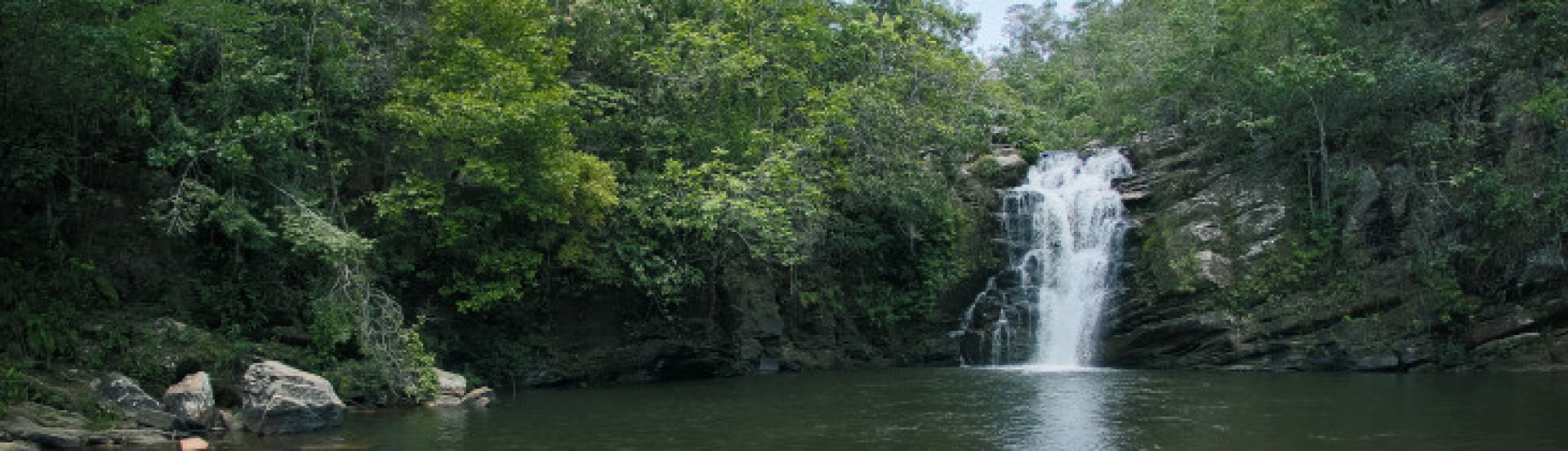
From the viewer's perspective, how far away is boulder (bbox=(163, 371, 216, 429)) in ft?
45.6

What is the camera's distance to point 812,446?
12891mm

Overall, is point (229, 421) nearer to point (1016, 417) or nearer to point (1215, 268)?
point (1016, 417)

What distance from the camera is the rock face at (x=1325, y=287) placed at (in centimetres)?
2256

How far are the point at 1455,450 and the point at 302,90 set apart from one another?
17.7m

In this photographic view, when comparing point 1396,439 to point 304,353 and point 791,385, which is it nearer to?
point 791,385

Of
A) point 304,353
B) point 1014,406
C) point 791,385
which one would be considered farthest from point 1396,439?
point 304,353

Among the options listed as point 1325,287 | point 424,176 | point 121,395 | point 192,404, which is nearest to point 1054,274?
point 1325,287

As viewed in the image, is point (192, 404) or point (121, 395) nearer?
point (121, 395)

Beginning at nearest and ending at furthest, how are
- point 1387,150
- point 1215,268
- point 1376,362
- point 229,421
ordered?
point 229,421 < point 1376,362 < point 1215,268 < point 1387,150

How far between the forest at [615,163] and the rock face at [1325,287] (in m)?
0.14

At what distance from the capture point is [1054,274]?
2777cm

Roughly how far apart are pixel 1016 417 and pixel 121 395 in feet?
39.6

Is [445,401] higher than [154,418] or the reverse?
higher

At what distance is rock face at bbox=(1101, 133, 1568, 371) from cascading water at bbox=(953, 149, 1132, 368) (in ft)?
→ 2.00
